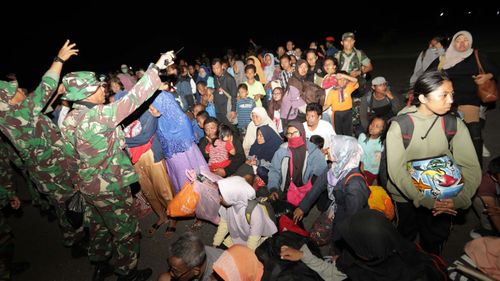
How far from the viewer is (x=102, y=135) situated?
9.64ft

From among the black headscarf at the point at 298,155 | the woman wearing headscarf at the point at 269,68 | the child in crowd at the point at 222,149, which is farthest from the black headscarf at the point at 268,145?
the woman wearing headscarf at the point at 269,68

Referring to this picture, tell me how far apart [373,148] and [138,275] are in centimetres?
375

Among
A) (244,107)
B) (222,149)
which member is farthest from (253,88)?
(222,149)

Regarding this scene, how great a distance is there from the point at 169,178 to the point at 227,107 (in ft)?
9.96

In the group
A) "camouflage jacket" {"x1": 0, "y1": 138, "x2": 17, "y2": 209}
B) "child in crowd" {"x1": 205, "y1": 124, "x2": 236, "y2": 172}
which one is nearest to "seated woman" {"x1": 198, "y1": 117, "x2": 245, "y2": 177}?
"child in crowd" {"x1": 205, "y1": 124, "x2": 236, "y2": 172}

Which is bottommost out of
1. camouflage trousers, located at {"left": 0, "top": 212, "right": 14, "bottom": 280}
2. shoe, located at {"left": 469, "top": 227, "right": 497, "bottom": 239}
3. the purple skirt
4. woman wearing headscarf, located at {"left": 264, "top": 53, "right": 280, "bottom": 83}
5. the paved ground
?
the paved ground

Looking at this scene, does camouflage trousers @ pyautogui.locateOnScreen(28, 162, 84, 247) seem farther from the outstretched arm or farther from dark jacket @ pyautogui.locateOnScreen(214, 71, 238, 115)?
dark jacket @ pyautogui.locateOnScreen(214, 71, 238, 115)

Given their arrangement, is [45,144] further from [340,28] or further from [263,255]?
[340,28]

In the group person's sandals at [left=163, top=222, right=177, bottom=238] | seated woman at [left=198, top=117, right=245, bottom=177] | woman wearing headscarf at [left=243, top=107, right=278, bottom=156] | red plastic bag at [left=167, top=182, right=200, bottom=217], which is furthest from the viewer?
woman wearing headscarf at [left=243, top=107, right=278, bottom=156]

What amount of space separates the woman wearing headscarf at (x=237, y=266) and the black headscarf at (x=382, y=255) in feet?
2.76

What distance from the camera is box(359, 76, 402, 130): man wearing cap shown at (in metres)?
5.00

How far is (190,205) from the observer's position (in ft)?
12.4

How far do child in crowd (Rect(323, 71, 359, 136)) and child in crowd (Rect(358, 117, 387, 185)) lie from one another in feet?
4.12

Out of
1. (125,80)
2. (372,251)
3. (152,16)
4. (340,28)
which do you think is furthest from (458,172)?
(152,16)
